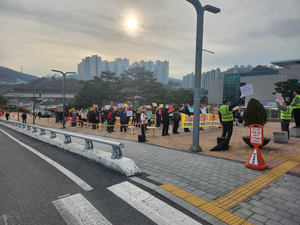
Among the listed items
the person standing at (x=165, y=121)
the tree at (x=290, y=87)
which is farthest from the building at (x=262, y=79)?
the person standing at (x=165, y=121)

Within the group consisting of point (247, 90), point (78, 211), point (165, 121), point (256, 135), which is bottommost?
point (78, 211)

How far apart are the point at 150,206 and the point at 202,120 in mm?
12266

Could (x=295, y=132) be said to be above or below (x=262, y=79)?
below

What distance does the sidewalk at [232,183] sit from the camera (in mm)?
3076

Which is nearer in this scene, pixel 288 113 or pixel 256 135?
pixel 256 135

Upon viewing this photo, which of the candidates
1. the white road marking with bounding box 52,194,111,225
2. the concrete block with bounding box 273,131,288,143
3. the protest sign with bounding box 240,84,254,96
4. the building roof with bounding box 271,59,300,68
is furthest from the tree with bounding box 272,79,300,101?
the white road marking with bounding box 52,194,111,225

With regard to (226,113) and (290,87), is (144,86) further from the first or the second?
(226,113)

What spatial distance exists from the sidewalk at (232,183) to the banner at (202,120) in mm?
6641

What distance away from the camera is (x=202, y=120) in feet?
48.4

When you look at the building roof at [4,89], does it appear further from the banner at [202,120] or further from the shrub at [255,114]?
the shrub at [255,114]

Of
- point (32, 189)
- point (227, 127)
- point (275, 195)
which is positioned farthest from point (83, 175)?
point (227, 127)

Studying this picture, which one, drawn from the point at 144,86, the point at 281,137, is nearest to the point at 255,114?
the point at 281,137

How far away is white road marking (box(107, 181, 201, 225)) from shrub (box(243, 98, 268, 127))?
18.2 feet

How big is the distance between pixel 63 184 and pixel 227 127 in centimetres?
654
